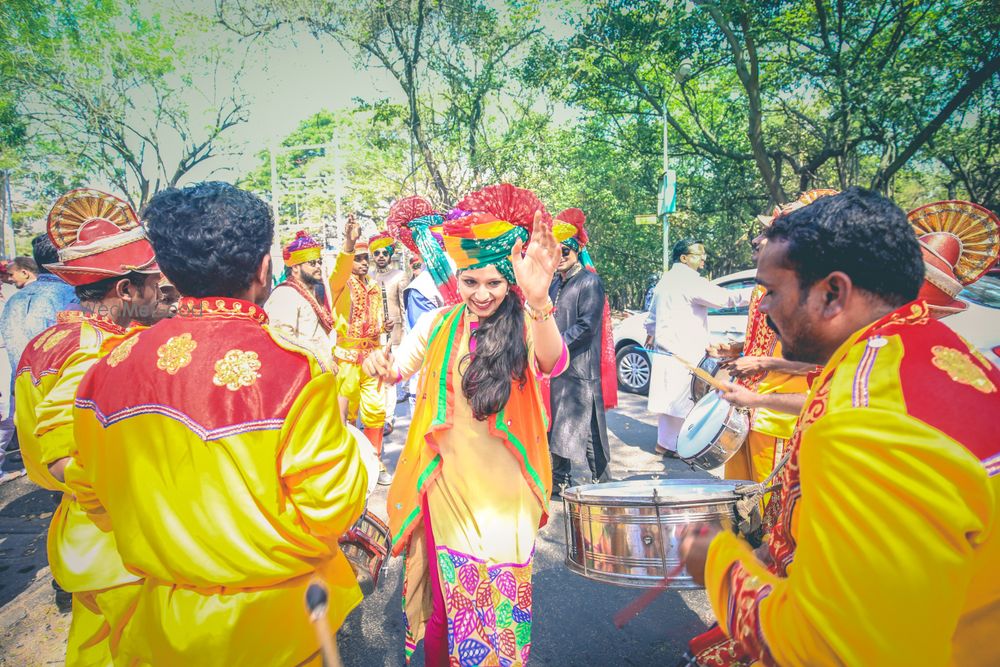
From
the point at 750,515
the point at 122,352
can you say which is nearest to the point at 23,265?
the point at 122,352

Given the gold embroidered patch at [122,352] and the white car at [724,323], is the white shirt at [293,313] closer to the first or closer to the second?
the white car at [724,323]

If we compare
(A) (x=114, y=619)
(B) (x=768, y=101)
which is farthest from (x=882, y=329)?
(B) (x=768, y=101)

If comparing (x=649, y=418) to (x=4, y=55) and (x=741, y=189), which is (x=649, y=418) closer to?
(x=741, y=189)

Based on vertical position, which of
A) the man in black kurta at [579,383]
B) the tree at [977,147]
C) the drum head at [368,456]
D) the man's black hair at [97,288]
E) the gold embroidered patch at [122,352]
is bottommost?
the man in black kurta at [579,383]

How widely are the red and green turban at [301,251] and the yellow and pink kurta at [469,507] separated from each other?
432 cm

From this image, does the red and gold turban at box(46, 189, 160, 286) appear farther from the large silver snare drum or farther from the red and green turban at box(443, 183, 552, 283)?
the large silver snare drum

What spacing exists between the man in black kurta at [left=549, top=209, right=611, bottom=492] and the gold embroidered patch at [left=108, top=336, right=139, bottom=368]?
353 cm

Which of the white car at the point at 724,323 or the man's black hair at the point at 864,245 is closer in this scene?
the man's black hair at the point at 864,245

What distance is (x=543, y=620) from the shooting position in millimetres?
3068

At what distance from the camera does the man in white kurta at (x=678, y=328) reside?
19.3ft

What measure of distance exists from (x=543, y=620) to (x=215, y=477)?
2333 mm

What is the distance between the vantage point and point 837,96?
11.4m

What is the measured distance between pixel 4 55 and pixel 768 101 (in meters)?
19.8

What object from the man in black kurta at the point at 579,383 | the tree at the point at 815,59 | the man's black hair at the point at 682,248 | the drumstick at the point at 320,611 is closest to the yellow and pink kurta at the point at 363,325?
the man in black kurta at the point at 579,383
